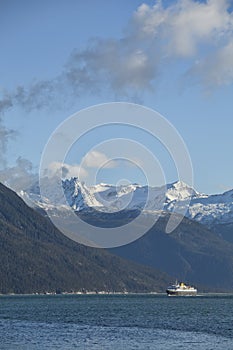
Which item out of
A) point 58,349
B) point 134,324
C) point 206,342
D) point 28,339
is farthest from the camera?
point 134,324

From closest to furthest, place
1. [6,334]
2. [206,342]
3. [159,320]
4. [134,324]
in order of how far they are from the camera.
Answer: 1. [206,342]
2. [6,334]
3. [134,324]
4. [159,320]

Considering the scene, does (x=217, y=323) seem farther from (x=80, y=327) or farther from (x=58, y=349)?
(x=58, y=349)

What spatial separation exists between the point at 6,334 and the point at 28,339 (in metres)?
12.0

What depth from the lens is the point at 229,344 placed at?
424 ft

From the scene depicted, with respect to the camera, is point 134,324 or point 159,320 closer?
point 134,324

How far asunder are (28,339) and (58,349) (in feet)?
61.3

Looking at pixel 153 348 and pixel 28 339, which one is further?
pixel 28 339

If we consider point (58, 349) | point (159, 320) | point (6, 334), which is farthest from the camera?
point (159, 320)

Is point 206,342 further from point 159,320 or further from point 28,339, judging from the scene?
point 159,320

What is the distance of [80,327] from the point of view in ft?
550

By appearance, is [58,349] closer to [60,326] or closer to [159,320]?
[60,326]

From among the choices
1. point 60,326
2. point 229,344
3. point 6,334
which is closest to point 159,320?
point 60,326

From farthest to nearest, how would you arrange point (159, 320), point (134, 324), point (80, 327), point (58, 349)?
point (159, 320), point (134, 324), point (80, 327), point (58, 349)

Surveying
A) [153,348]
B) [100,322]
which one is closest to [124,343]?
[153,348]
